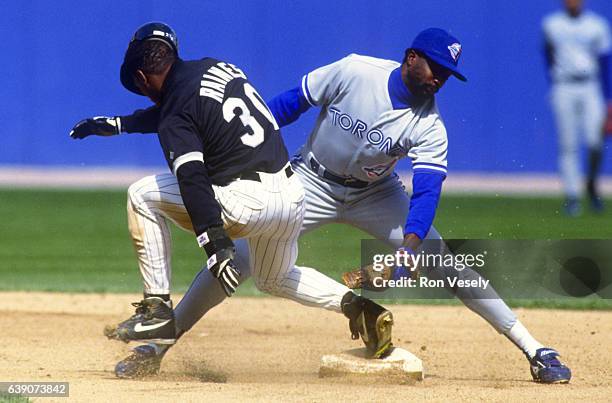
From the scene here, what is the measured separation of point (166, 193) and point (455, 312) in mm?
3841

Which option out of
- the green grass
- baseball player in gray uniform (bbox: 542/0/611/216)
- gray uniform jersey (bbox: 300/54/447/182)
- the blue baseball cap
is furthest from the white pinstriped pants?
baseball player in gray uniform (bbox: 542/0/611/216)

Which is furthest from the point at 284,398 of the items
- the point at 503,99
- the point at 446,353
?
the point at 503,99

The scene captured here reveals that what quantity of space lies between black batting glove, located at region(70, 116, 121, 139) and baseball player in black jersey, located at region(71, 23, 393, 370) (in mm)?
493

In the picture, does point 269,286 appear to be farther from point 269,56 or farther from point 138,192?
point 269,56

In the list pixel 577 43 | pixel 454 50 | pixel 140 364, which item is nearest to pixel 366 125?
pixel 454 50

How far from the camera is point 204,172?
458cm

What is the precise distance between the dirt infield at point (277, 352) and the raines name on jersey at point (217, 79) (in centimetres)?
132

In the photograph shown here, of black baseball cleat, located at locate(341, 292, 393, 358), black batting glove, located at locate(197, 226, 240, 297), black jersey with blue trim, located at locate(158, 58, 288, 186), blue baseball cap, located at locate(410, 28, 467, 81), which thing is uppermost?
blue baseball cap, located at locate(410, 28, 467, 81)

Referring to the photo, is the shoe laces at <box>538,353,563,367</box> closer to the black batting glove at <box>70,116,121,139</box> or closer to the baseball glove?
the baseball glove

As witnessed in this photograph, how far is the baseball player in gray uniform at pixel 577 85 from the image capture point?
14.3 meters

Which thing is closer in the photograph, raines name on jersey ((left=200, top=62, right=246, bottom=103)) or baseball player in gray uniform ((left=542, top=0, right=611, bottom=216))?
raines name on jersey ((left=200, top=62, right=246, bottom=103))

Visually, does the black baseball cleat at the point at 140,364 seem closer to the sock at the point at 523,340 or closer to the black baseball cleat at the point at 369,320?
the black baseball cleat at the point at 369,320

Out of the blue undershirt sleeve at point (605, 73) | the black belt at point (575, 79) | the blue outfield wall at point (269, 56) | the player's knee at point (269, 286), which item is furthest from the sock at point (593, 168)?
the player's knee at point (269, 286)

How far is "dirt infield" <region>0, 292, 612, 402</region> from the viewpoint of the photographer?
15.7 feet
